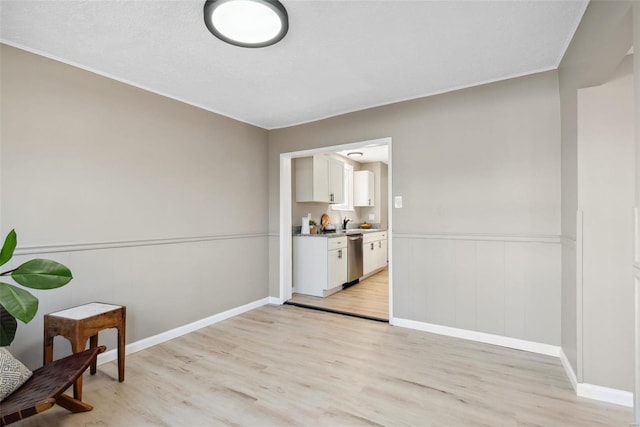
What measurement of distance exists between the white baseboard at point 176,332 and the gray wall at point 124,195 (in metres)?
0.06

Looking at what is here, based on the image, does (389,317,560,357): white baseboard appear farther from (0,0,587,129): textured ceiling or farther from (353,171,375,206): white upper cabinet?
(353,171,375,206): white upper cabinet

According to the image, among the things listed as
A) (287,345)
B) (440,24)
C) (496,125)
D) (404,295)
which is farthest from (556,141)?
(287,345)

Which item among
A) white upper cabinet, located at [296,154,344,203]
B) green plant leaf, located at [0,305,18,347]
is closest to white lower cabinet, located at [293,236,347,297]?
white upper cabinet, located at [296,154,344,203]

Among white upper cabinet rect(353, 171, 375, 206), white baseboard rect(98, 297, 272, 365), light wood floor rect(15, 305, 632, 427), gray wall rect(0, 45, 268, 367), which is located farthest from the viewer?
white upper cabinet rect(353, 171, 375, 206)

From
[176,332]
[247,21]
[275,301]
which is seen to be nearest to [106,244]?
[176,332]

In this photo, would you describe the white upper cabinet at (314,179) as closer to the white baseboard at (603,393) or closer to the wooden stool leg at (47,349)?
the wooden stool leg at (47,349)

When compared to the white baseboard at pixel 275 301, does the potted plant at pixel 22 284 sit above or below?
above

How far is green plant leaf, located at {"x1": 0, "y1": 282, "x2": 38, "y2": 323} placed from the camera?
1.54 metres

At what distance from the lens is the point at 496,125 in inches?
113

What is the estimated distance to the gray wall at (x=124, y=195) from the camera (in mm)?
2236

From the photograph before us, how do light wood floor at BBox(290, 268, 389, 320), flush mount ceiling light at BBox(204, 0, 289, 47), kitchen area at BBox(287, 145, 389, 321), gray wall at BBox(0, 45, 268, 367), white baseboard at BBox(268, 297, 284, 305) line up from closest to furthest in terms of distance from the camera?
flush mount ceiling light at BBox(204, 0, 289, 47) → gray wall at BBox(0, 45, 268, 367) → light wood floor at BBox(290, 268, 389, 320) → white baseboard at BBox(268, 297, 284, 305) → kitchen area at BBox(287, 145, 389, 321)

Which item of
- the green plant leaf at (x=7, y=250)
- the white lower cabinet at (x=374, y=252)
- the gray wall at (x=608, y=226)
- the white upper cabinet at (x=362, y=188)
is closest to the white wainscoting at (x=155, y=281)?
the green plant leaf at (x=7, y=250)

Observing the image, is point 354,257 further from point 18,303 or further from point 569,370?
point 18,303

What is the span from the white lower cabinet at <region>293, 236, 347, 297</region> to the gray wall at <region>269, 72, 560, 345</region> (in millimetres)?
1400
